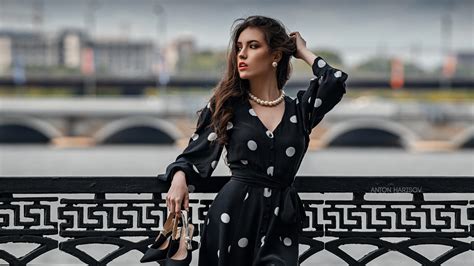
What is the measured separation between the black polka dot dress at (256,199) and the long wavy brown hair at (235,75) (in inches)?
1.4

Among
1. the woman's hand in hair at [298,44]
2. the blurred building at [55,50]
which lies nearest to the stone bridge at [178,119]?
the blurred building at [55,50]

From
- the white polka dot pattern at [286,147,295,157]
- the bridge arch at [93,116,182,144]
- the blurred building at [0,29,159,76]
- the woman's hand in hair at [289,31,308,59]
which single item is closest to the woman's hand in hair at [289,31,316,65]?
the woman's hand in hair at [289,31,308,59]

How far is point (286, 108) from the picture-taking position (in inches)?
131

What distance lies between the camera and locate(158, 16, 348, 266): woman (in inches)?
126

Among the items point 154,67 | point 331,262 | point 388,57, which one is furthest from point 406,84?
point 331,262

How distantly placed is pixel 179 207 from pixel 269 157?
1.23 feet

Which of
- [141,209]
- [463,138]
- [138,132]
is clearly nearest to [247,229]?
[141,209]

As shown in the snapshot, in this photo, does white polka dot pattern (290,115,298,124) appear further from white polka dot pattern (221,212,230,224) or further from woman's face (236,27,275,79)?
white polka dot pattern (221,212,230,224)

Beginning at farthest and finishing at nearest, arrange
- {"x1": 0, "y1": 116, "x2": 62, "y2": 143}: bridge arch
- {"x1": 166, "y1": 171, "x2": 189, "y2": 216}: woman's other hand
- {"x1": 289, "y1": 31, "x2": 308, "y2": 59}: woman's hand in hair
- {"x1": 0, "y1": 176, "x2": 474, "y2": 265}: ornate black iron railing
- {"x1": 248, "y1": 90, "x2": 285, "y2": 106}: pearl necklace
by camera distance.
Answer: {"x1": 0, "y1": 116, "x2": 62, "y2": 143}: bridge arch → {"x1": 0, "y1": 176, "x2": 474, "y2": 265}: ornate black iron railing → {"x1": 289, "y1": 31, "x2": 308, "y2": 59}: woman's hand in hair → {"x1": 248, "y1": 90, "x2": 285, "y2": 106}: pearl necklace → {"x1": 166, "y1": 171, "x2": 189, "y2": 216}: woman's other hand

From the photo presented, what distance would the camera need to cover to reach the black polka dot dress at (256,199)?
3205mm

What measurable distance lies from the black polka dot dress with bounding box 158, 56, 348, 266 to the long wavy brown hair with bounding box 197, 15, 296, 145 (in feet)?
0.12

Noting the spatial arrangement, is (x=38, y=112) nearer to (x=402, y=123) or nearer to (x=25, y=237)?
(x=402, y=123)

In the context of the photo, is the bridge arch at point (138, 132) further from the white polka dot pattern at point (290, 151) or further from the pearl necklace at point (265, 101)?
the white polka dot pattern at point (290, 151)

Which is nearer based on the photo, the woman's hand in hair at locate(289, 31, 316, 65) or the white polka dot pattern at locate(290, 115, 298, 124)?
the white polka dot pattern at locate(290, 115, 298, 124)
